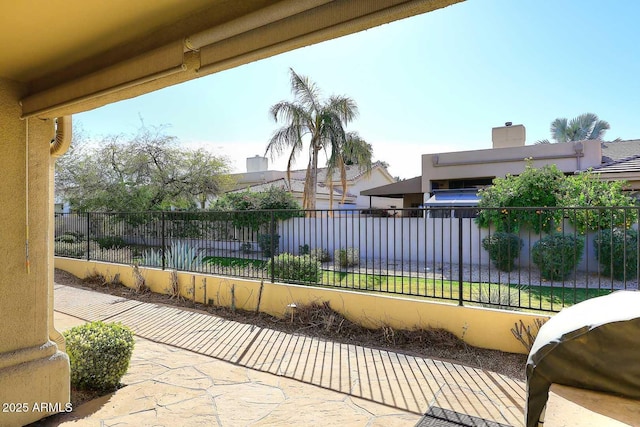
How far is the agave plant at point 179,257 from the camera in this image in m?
8.15

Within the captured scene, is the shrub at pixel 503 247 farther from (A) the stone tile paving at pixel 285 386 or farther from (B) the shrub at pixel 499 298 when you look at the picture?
(A) the stone tile paving at pixel 285 386

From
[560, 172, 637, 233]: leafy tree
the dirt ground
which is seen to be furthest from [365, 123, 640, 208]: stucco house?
the dirt ground

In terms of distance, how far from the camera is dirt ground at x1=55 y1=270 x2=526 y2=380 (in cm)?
449

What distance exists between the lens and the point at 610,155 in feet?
53.1

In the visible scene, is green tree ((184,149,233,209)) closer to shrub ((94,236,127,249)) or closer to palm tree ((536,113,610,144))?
shrub ((94,236,127,249))

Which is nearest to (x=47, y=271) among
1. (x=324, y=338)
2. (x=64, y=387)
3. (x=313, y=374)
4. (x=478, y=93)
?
(x=64, y=387)

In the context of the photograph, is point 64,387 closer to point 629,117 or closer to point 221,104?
point 221,104

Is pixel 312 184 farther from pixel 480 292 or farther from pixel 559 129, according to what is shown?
pixel 559 129

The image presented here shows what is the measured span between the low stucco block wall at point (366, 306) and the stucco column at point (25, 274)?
12.0ft

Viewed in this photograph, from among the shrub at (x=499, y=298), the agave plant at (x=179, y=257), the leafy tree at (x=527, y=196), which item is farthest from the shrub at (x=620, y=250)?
the agave plant at (x=179, y=257)

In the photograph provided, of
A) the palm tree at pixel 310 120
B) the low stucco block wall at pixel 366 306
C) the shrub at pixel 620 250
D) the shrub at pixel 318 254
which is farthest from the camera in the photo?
the palm tree at pixel 310 120

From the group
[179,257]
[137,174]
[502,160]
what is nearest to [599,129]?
[502,160]

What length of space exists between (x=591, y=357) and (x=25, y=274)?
403 centimetres

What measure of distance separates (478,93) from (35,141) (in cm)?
1155
